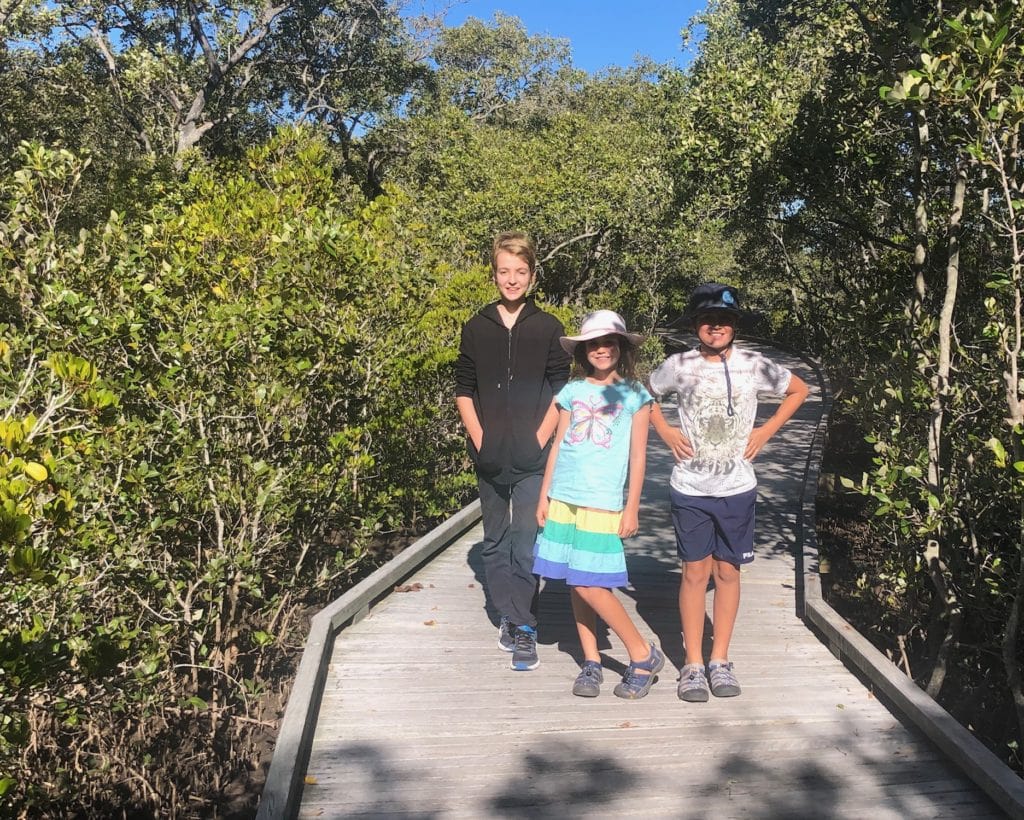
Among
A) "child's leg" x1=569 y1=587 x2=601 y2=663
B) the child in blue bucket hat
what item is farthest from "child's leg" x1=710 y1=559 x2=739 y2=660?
"child's leg" x1=569 y1=587 x2=601 y2=663

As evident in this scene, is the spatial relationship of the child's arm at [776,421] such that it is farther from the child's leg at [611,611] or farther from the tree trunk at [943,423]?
the tree trunk at [943,423]

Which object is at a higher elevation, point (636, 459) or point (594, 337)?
point (594, 337)

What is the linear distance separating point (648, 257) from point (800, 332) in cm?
939

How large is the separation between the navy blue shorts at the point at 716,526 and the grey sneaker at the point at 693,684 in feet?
1.73

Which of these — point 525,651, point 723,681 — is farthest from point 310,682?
point 723,681

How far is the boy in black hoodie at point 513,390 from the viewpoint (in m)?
4.40

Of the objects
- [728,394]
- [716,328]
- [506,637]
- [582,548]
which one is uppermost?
[716,328]

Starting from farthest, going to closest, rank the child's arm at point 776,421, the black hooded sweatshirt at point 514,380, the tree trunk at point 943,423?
the tree trunk at point 943,423
the black hooded sweatshirt at point 514,380
the child's arm at point 776,421

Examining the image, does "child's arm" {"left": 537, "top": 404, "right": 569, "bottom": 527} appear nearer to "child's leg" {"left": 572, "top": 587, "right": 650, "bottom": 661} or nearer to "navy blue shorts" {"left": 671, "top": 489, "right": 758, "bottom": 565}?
"child's leg" {"left": 572, "top": 587, "right": 650, "bottom": 661}

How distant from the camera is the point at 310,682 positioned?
418cm

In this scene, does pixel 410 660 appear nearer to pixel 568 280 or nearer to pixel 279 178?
pixel 279 178

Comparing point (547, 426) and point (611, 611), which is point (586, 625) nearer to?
point (611, 611)

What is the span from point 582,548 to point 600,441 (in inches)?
19.3

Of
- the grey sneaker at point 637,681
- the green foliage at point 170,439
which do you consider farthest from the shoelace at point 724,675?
the green foliage at point 170,439
